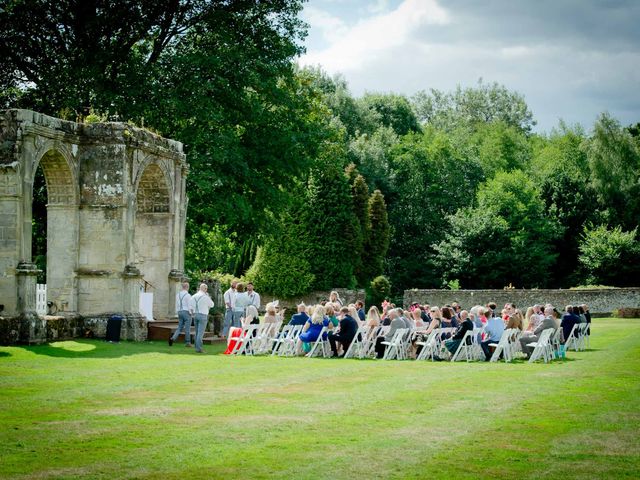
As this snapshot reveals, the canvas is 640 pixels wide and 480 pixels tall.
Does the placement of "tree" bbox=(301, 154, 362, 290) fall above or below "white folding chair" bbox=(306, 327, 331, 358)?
above

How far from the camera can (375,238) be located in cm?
5619

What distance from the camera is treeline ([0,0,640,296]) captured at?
3106 centimetres

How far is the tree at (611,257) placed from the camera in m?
58.2

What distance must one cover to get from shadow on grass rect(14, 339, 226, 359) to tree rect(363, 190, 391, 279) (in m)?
32.6

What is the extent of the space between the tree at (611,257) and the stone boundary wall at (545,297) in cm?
810

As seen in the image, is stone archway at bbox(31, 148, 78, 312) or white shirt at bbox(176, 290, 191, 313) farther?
stone archway at bbox(31, 148, 78, 312)

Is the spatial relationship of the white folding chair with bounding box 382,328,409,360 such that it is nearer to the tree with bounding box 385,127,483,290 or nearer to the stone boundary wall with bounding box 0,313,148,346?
the stone boundary wall with bounding box 0,313,148,346

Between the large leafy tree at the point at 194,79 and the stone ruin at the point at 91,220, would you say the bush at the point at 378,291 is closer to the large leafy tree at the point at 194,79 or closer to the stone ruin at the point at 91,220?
the large leafy tree at the point at 194,79

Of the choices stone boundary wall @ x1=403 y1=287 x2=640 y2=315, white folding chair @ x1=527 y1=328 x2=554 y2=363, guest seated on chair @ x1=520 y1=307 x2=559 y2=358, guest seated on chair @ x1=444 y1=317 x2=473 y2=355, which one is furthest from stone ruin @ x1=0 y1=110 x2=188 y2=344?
stone boundary wall @ x1=403 y1=287 x2=640 y2=315

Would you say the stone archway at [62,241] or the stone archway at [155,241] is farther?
the stone archway at [155,241]

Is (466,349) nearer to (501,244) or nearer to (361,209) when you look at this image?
(361,209)

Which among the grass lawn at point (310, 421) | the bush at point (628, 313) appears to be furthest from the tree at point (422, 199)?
the grass lawn at point (310, 421)

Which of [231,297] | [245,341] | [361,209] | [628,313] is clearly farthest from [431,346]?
[361,209]

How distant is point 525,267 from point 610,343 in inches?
1285
